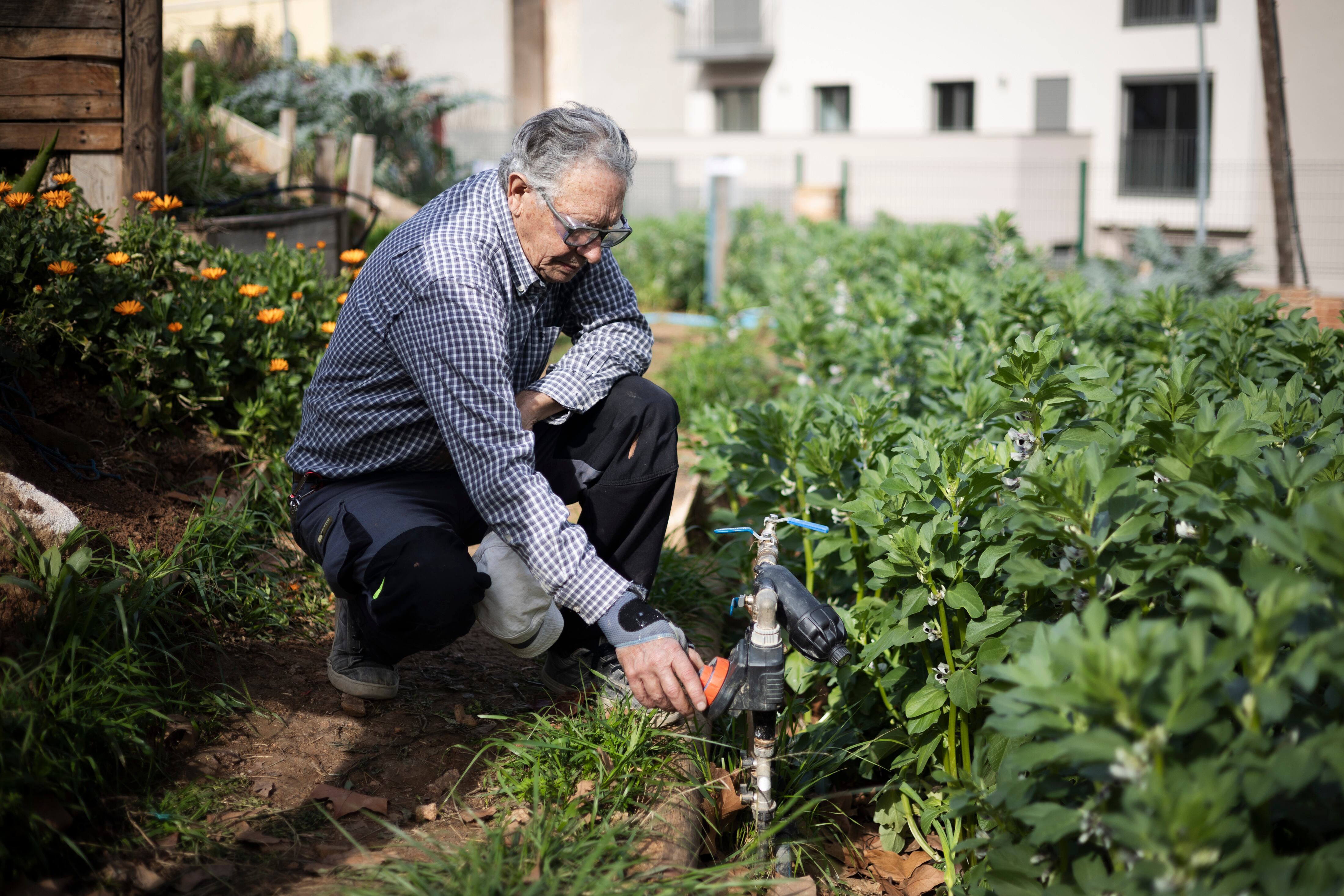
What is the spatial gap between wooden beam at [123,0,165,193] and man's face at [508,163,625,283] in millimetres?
2419

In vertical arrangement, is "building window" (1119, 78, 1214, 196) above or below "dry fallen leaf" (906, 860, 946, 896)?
above

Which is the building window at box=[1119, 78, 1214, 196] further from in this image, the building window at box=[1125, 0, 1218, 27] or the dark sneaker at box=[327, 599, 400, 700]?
the dark sneaker at box=[327, 599, 400, 700]

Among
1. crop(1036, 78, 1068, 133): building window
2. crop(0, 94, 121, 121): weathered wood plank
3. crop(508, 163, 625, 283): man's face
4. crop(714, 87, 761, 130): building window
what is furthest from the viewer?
crop(714, 87, 761, 130): building window

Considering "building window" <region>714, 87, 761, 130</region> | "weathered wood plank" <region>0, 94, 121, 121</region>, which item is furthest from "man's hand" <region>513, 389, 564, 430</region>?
"building window" <region>714, 87, 761, 130</region>

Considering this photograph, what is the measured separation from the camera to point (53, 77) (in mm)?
3955

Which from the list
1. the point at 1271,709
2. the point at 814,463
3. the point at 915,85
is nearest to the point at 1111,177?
the point at 915,85

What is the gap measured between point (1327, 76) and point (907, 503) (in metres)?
20.0

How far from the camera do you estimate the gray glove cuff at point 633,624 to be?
2131 millimetres

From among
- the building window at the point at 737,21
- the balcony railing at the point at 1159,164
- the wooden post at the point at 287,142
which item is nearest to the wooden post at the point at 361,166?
the wooden post at the point at 287,142

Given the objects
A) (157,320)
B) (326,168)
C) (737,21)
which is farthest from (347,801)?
(737,21)

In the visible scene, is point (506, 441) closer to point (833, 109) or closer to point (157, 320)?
point (157, 320)

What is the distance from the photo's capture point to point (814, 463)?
9.68 ft

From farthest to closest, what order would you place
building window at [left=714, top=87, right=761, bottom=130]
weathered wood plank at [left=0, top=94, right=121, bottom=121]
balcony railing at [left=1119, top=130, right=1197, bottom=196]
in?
building window at [left=714, top=87, right=761, bottom=130] < balcony railing at [left=1119, top=130, right=1197, bottom=196] < weathered wood plank at [left=0, top=94, right=121, bottom=121]

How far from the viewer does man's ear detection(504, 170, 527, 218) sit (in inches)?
99.3
